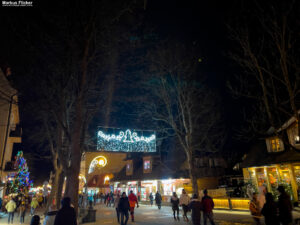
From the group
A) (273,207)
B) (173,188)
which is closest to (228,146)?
(173,188)

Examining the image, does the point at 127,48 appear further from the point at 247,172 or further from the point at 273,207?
the point at 247,172

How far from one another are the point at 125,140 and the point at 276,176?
49.7ft

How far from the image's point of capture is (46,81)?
467 inches

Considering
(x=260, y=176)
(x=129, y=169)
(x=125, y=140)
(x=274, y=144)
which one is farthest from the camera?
(x=129, y=169)

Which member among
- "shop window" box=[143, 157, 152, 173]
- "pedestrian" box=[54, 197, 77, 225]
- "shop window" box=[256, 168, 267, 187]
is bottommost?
"pedestrian" box=[54, 197, 77, 225]

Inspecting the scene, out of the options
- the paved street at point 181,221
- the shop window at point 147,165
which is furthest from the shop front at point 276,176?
the shop window at point 147,165

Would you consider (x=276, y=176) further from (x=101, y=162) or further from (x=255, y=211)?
(x=101, y=162)

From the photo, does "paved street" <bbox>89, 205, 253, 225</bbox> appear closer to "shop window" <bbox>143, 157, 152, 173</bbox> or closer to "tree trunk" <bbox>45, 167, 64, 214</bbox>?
"tree trunk" <bbox>45, 167, 64, 214</bbox>

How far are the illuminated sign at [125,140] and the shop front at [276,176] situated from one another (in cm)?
981

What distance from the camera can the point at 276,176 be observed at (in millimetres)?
21516

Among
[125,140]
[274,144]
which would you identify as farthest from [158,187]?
[274,144]

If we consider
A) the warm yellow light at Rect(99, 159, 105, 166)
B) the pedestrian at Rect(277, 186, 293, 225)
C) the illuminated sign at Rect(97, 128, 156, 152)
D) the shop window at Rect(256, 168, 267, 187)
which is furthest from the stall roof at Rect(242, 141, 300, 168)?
the warm yellow light at Rect(99, 159, 105, 166)

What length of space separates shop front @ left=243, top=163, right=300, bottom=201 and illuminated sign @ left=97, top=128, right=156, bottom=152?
981 cm

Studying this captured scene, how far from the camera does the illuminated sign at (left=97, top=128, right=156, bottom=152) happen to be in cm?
1798
